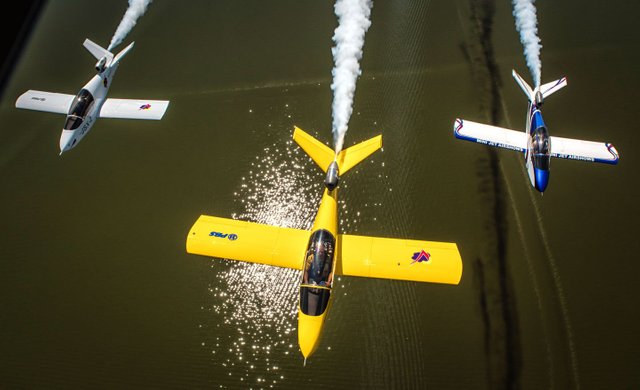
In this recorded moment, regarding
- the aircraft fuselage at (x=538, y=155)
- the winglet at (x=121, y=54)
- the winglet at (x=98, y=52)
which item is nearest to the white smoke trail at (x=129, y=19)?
the winglet at (x=121, y=54)

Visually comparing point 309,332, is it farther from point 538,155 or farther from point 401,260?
point 538,155

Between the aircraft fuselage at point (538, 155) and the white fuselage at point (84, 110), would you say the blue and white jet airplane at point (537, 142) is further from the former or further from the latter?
the white fuselage at point (84, 110)

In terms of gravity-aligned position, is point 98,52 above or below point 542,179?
above

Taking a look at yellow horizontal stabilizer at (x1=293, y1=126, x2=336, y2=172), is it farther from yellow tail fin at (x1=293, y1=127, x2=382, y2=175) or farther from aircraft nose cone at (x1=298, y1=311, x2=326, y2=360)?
aircraft nose cone at (x1=298, y1=311, x2=326, y2=360)

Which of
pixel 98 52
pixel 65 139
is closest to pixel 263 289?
pixel 65 139

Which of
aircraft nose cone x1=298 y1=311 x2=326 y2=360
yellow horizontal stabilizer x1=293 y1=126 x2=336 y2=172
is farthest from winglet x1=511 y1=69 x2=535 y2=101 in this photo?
aircraft nose cone x1=298 y1=311 x2=326 y2=360
